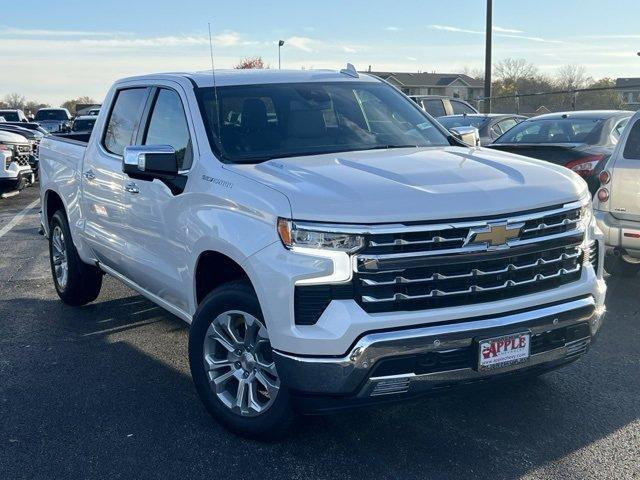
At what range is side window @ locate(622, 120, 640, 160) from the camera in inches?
283

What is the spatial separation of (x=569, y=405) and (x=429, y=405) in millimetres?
821

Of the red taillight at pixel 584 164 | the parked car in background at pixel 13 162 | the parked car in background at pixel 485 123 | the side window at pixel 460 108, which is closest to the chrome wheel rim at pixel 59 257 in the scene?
the red taillight at pixel 584 164

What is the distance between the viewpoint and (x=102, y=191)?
6020mm

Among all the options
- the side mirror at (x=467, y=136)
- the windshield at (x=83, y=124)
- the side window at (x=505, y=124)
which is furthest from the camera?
the windshield at (x=83, y=124)

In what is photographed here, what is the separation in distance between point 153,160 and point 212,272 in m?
0.74

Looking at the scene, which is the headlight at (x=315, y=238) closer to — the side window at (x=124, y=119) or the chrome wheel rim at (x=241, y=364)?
the chrome wheel rim at (x=241, y=364)

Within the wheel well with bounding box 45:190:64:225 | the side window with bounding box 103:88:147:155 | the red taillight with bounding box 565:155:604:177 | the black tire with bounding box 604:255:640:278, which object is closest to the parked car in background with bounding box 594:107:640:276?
the black tire with bounding box 604:255:640:278

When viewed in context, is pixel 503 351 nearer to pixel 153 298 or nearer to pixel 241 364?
pixel 241 364

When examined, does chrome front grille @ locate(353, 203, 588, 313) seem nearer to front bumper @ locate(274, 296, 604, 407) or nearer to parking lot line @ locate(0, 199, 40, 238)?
front bumper @ locate(274, 296, 604, 407)

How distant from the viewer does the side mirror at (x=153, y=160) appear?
15.2 ft

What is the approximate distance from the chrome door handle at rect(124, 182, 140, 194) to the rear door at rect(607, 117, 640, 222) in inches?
169

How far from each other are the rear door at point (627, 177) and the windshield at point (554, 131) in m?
2.77

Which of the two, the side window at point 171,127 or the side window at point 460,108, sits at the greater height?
the side window at point 171,127

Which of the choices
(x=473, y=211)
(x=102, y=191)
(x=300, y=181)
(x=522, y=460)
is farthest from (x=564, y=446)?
(x=102, y=191)
